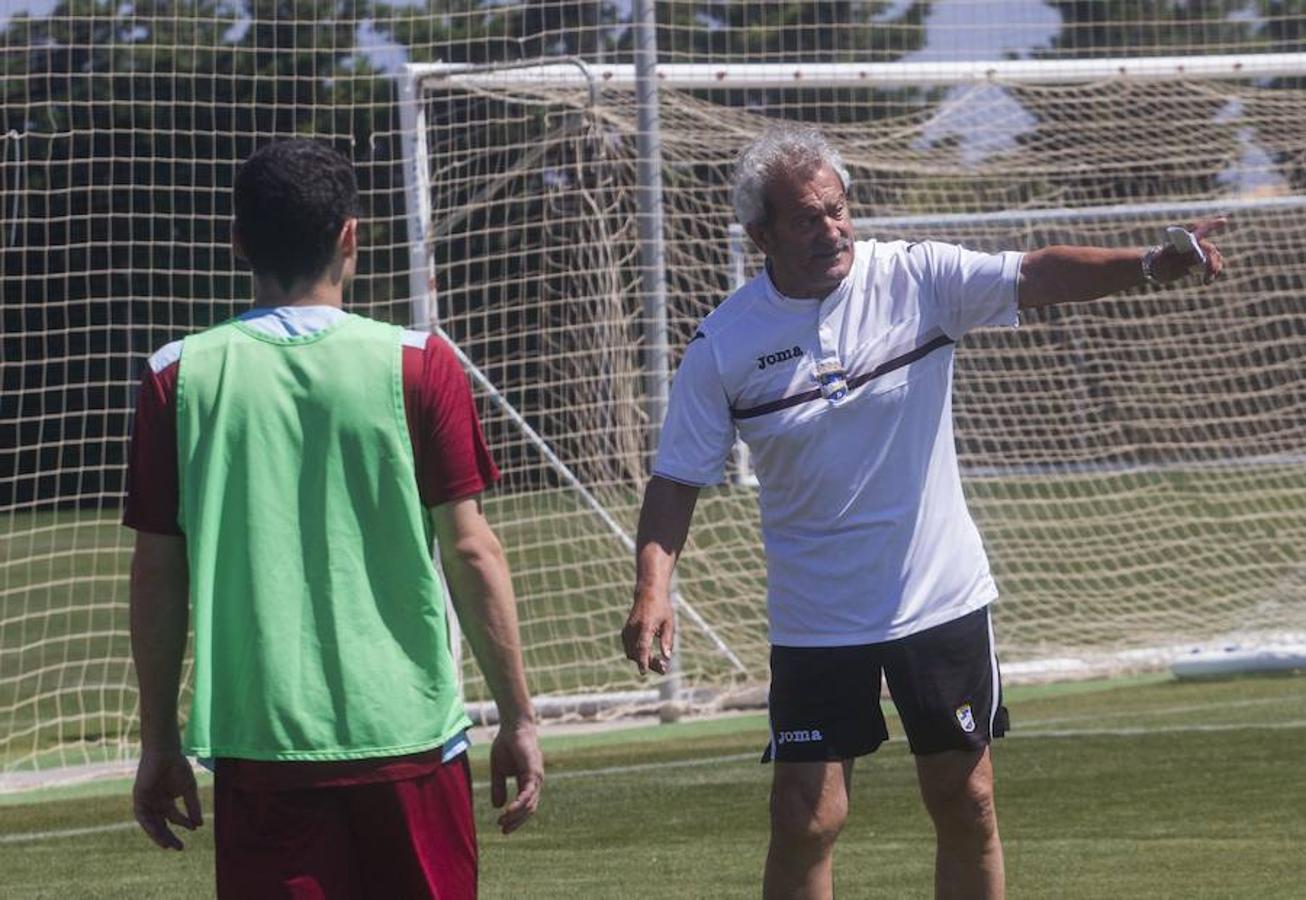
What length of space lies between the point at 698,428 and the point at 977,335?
11438 millimetres

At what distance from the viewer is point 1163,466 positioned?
1661 centimetres

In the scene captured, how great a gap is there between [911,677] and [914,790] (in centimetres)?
400

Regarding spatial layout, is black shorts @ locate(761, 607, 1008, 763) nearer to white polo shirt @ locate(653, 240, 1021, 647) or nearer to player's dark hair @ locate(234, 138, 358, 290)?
white polo shirt @ locate(653, 240, 1021, 647)

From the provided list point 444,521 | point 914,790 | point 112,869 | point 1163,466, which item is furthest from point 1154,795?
point 1163,466

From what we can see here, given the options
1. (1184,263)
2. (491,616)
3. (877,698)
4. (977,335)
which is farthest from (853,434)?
(977,335)

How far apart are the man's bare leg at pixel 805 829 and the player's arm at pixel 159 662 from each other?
154 centimetres

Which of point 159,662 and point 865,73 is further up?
point 865,73

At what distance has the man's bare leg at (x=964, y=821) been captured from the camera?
511 centimetres

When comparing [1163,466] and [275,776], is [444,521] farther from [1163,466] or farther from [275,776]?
[1163,466]

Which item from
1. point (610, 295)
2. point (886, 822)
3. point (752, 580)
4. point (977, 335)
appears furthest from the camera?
point (977, 335)

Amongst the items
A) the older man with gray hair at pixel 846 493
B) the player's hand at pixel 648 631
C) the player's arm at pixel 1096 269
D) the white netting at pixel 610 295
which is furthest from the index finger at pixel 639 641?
the white netting at pixel 610 295

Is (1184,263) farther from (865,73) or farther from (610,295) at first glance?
(865,73)

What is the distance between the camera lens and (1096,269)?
500 cm

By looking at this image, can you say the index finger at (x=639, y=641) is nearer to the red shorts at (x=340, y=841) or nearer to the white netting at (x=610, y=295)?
the red shorts at (x=340, y=841)
